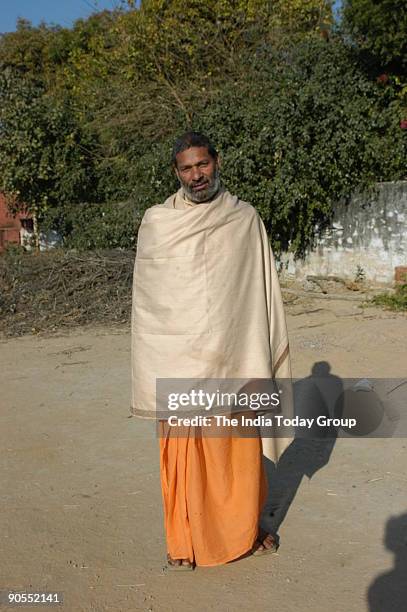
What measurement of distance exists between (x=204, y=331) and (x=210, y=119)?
9.10m

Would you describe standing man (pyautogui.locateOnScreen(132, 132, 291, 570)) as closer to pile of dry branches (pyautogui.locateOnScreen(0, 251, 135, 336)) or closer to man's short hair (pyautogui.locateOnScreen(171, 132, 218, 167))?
man's short hair (pyautogui.locateOnScreen(171, 132, 218, 167))

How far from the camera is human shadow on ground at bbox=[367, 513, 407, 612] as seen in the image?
8.98 ft

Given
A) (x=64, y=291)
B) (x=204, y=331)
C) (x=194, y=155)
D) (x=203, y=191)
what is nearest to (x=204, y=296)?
(x=204, y=331)

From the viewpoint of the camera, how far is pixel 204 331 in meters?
3.06

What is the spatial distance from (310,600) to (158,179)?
9.86 meters

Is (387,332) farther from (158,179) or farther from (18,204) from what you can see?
(18,204)

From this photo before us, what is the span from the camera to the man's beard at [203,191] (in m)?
3.03

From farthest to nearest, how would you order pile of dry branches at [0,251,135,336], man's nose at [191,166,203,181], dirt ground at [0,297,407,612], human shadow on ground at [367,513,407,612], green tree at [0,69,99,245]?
green tree at [0,69,99,245]
pile of dry branches at [0,251,135,336]
man's nose at [191,166,203,181]
dirt ground at [0,297,407,612]
human shadow on ground at [367,513,407,612]

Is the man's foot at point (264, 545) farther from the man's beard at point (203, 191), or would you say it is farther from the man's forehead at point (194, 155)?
the man's forehead at point (194, 155)

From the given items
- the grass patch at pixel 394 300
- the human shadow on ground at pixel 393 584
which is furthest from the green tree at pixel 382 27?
the human shadow on ground at pixel 393 584

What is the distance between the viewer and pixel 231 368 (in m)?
3.11

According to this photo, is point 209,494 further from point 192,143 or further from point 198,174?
point 192,143

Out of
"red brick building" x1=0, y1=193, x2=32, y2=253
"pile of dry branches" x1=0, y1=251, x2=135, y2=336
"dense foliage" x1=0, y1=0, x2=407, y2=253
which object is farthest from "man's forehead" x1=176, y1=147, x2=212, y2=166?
"red brick building" x1=0, y1=193, x2=32, y2=253

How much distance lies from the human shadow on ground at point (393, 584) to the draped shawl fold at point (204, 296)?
0.99 metres
